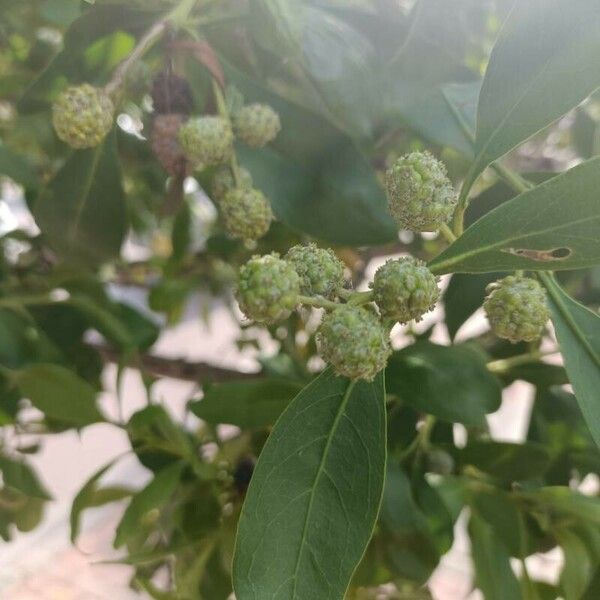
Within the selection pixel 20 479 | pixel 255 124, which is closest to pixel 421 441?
pixel 255 124

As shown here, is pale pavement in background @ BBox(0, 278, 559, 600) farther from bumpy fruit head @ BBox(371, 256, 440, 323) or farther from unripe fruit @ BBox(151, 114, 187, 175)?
bumpy fruit head @ BBox(371, 256, 440, 323)

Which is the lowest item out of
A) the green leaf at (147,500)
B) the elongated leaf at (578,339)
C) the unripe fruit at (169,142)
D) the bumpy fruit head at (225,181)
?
the green leaf at (147,500)

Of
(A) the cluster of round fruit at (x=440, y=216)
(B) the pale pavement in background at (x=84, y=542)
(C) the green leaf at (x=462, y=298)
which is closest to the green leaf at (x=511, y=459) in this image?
(C) the green leaf at (x=462, y=298)

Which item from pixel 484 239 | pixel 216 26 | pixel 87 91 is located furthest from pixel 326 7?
pixel 484 239

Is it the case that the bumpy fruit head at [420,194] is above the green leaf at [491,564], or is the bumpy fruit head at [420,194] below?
above

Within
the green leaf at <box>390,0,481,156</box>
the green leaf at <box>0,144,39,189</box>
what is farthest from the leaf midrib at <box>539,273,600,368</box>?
the green leaf at <box>0,144,39,189</box>

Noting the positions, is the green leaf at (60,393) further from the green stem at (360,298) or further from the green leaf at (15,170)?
the green stem at (360,298)

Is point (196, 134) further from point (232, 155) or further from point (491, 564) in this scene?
point (491, 564)
